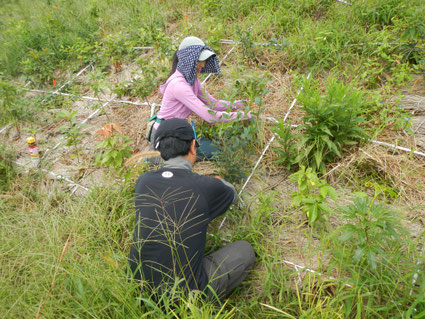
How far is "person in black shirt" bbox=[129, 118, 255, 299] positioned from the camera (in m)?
1.89

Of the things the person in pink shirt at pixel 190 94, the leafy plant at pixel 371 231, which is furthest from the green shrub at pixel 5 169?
the leafy plant at pixel 371 231

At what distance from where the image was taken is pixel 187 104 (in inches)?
114

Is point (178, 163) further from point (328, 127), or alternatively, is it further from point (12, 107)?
point (12, 107)

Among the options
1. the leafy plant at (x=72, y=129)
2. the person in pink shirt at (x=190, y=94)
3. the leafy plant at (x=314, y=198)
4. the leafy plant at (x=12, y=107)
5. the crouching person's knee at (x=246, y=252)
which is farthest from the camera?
the leafy plant at (x=12, y=107)

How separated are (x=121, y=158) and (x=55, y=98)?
2.34m

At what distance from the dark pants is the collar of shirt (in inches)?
24.7

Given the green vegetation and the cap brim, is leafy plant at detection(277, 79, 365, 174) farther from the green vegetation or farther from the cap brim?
the cap brim

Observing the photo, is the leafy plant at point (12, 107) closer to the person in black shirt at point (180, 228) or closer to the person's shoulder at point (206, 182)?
the person in black shirt at point (180, 228)

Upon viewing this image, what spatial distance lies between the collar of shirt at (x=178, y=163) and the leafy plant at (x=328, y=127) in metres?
0.89

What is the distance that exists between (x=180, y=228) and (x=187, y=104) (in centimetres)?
133

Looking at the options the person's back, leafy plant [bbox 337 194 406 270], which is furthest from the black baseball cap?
leafy plant [bbox 337 194 406 270]

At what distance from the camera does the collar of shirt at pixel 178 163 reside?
2.21m

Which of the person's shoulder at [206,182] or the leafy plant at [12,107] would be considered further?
the leafy plant at [12,107]

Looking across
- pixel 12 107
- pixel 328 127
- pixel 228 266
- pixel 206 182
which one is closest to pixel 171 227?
pixel 206 182
